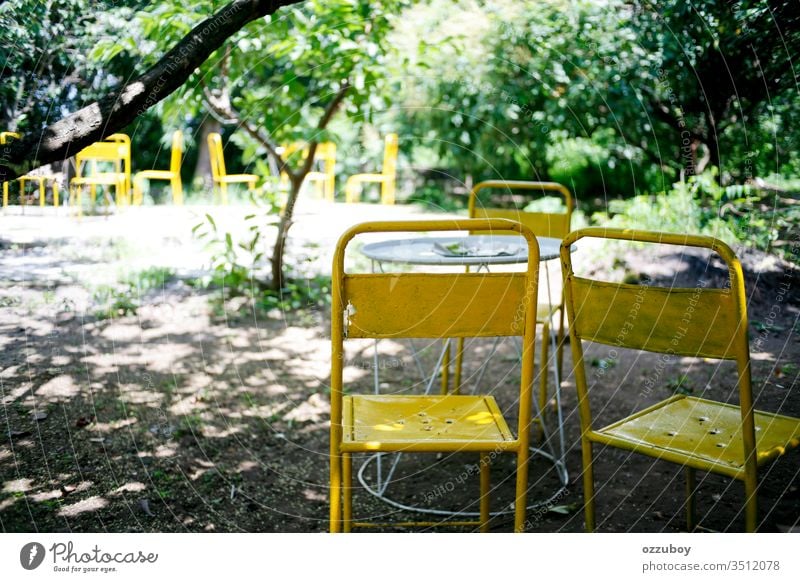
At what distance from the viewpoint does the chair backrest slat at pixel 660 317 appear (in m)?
2.17

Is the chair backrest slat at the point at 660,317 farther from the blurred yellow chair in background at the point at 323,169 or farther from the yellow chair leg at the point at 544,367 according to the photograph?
the blurred yellow chair in background at the point at 323,169

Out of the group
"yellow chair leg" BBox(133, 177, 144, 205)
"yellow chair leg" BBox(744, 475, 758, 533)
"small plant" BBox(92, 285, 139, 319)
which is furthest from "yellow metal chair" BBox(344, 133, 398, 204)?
"yellow chair leg" BBox(744, 475, 758, 533)

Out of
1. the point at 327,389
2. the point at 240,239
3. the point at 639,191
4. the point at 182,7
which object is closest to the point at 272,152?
the point at 240,239

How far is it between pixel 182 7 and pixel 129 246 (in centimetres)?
176

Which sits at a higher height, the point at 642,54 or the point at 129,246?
the point at 642,54

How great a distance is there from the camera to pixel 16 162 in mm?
2580

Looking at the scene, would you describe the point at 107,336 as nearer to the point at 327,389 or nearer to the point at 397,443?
the point at 327,389

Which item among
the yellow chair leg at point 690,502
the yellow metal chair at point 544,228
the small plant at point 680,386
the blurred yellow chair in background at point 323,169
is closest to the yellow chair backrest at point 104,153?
the yellow metal chair at point 544,228

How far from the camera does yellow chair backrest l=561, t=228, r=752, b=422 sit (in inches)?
84.4

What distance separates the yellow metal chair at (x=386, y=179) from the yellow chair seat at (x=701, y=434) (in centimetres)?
629

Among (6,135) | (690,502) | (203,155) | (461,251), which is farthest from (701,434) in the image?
(203,155)

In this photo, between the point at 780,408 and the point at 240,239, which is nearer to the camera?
the point at 780,408

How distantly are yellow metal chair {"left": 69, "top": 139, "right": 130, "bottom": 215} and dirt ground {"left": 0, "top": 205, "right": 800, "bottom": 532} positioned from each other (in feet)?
0.61

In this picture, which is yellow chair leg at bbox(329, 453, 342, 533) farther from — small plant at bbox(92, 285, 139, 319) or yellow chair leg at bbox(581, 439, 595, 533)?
small plant at bbox(92, 285, 139, 319)
